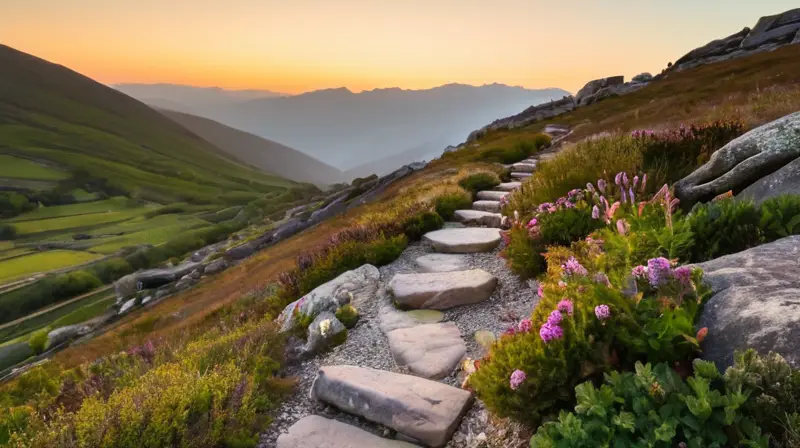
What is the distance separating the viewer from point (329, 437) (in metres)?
3.88

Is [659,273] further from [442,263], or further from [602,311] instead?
[442,263]

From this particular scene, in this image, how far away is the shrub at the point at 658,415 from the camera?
2.31 metres

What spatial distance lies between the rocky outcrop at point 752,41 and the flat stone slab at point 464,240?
72471 millimetres

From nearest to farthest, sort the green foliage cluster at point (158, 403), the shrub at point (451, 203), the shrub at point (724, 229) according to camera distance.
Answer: the green foliage cluster at point (158, 403) → the shrub at point (724, 229) → the shrub at point (451, 203)

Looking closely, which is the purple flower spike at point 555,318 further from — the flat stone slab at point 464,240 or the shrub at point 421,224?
the shrub at point 421,224

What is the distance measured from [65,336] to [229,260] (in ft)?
48.4

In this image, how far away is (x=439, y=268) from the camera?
7457 mm

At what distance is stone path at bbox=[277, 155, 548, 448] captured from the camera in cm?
383

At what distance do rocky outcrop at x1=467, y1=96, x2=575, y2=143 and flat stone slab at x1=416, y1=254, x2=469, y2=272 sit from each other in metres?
49.5

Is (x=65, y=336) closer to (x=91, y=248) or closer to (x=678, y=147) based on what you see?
(x=678, y=147)

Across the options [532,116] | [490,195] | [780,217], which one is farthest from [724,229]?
[532,116]

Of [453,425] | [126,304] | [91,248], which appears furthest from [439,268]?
[91,248]

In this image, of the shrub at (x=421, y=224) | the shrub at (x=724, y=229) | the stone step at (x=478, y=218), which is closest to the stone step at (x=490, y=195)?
the stone step at (x=478, y=218)

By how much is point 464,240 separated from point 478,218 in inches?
76.9
